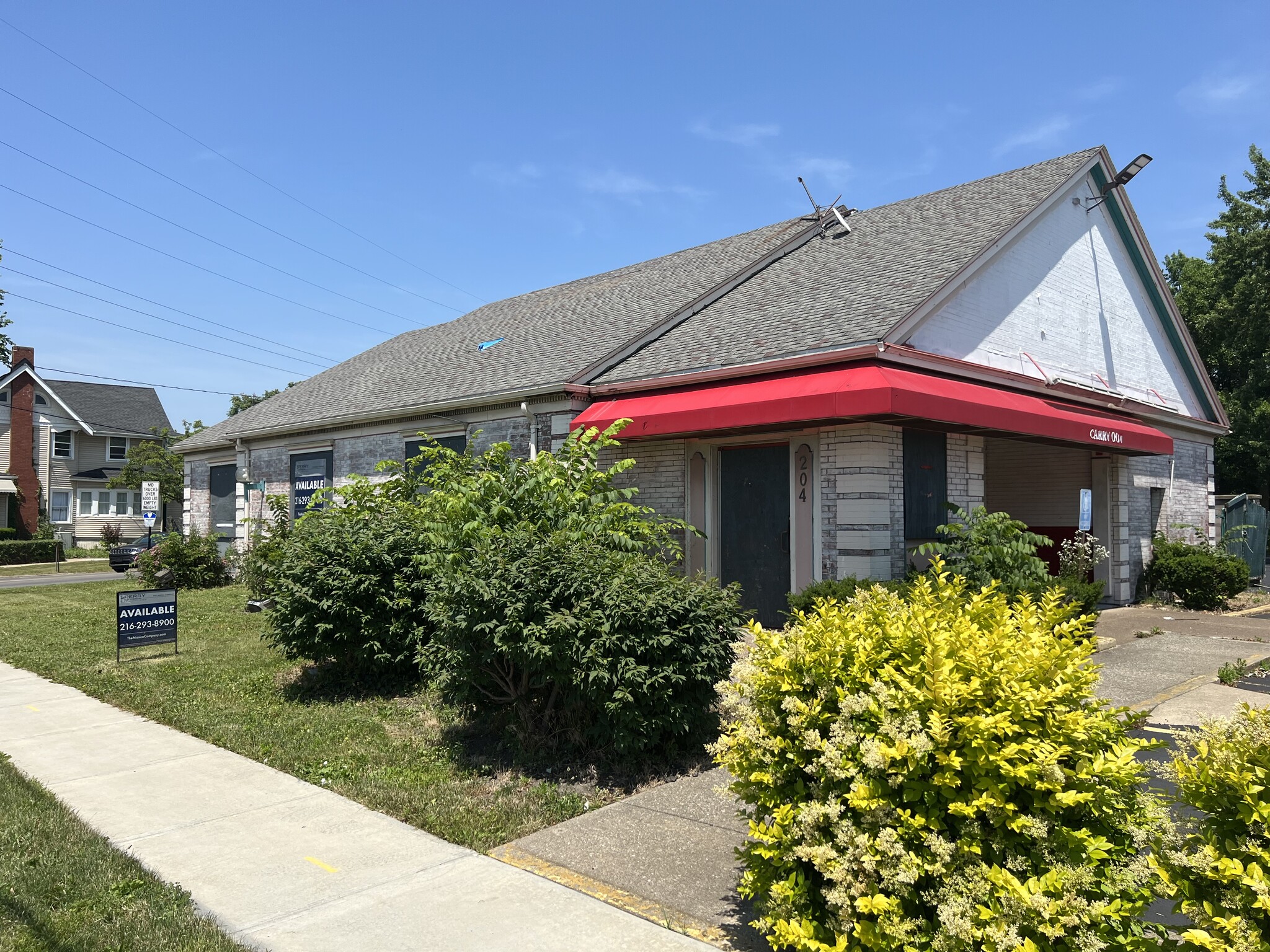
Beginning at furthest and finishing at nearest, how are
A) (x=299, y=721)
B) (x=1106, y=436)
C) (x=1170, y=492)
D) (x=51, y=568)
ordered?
(x=51, y=568)
(x=1170, y=492)
(x=1106, y=436)
(x=299, y=721)

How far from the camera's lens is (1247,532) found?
19766mm

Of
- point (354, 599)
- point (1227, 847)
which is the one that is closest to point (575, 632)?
point (354, 599)

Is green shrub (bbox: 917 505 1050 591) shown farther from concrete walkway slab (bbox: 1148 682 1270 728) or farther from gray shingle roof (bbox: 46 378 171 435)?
gray shingle roof (bbox: 46 378 171 435)

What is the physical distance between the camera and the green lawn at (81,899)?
4.18 meters

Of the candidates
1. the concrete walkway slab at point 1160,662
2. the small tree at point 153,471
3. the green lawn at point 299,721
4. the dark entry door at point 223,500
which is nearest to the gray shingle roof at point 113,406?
the small tree at point 153,471

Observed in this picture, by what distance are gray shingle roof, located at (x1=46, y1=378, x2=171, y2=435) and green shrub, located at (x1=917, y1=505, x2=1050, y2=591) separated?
49528 millimetres

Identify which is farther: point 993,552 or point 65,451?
point 65,451

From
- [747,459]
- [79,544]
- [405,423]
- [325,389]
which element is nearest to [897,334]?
[747,459]

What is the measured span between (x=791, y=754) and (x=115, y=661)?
438 inches

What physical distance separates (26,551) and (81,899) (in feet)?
137

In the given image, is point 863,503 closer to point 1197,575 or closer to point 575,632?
point 575,632

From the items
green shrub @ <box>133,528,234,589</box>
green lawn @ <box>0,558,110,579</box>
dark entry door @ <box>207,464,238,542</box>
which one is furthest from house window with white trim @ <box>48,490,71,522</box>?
green shrub @ <box>133,528,234,589</box>

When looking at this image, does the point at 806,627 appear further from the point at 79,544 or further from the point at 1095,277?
the point at 79,544

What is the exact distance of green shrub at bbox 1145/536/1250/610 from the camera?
51.9ft
